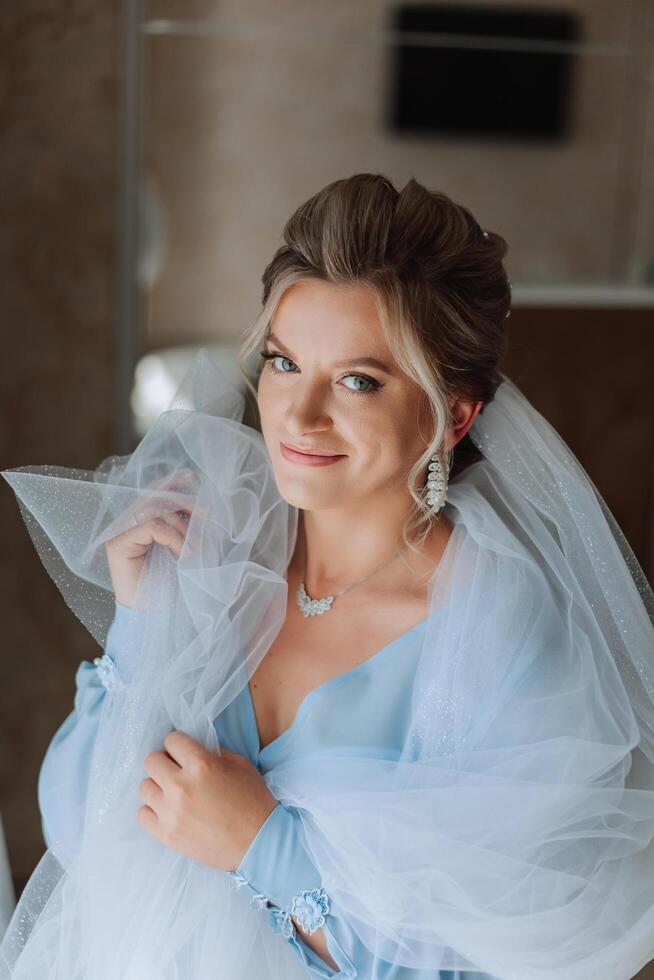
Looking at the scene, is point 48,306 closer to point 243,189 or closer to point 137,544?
point 243,189

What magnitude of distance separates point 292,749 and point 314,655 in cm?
13

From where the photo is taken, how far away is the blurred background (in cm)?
235

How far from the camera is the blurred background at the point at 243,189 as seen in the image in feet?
7.72

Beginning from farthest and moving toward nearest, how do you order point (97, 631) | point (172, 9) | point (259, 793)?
1. point (172, 9)
2. point (97, 631)
3. point (259, 793)

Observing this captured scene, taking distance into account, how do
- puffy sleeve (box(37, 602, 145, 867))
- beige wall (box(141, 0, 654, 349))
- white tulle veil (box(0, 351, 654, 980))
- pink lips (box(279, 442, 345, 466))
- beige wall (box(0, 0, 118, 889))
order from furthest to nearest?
beige wall (box(141, 0, 654, 349))
beige wall (box(0, 0, 118, 889))
puffy sleeve (box(37, 602, 145, 867))
pink lips (box(279, 442, 345, 466))
white tulle veil (box(0, 351, 654, 980))

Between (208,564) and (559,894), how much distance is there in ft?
1.83

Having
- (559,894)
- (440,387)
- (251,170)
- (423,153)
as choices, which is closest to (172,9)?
(251,170)

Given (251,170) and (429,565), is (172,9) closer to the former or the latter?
(251,170)

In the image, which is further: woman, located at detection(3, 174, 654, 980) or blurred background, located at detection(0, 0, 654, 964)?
blurred background, located at detection(0, 0, 654, 964)

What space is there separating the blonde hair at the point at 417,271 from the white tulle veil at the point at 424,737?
160 millimetres

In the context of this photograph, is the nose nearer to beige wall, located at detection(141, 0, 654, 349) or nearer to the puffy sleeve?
the puffy sleeve

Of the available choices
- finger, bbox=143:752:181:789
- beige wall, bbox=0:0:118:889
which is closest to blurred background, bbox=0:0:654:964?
beige wall, bbox=0:0:118:889

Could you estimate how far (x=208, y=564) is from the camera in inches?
54.9

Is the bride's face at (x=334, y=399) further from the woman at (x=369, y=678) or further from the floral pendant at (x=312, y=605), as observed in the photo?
the floral pendant at (x=312, y=605)
